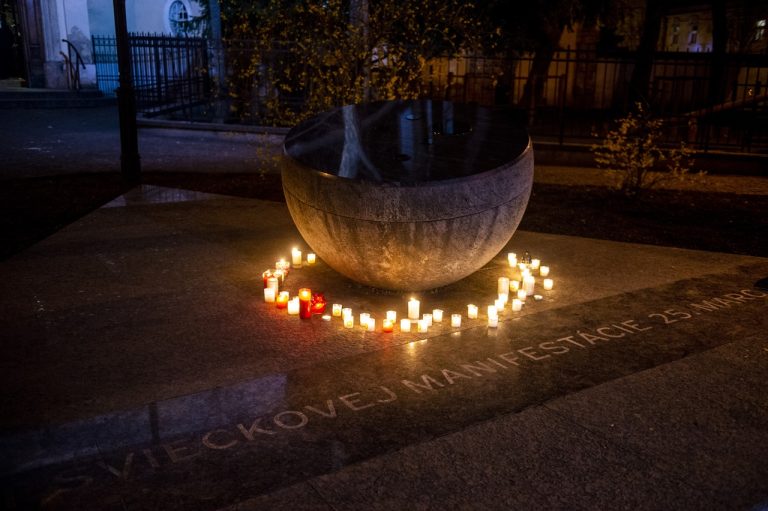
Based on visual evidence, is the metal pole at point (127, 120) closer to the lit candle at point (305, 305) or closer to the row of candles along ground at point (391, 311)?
the row of candles along ground at point (391, 311)

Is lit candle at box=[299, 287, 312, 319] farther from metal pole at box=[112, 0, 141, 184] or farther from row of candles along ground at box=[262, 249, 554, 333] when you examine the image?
metal pole at box=[112, 0, 141, 184]

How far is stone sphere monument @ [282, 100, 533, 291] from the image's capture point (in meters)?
5.02

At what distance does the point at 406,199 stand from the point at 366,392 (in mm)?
1448

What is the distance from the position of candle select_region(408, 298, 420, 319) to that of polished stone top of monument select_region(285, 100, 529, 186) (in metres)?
0.91

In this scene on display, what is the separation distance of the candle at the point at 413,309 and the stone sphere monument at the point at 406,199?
212mm

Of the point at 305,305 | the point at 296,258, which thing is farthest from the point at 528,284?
the point at 296,258

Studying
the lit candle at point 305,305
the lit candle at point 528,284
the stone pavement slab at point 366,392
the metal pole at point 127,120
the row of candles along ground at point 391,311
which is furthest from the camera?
the metal pole at point 127,120

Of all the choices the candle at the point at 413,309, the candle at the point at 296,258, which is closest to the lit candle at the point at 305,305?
the candle at the point at 413,309

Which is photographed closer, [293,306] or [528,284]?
[293,306]

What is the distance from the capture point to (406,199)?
16.3 feet

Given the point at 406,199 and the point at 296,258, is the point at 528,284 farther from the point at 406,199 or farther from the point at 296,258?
the point at 296,258

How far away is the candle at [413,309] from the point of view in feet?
17.4

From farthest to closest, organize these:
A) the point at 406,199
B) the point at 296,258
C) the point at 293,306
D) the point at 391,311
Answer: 1. the point at 296,258
2. the point at 293,306
3. the point at 391,311
4. the point at 406,199

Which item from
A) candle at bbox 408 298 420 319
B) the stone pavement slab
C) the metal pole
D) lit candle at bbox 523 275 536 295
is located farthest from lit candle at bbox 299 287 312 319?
the metal pole
